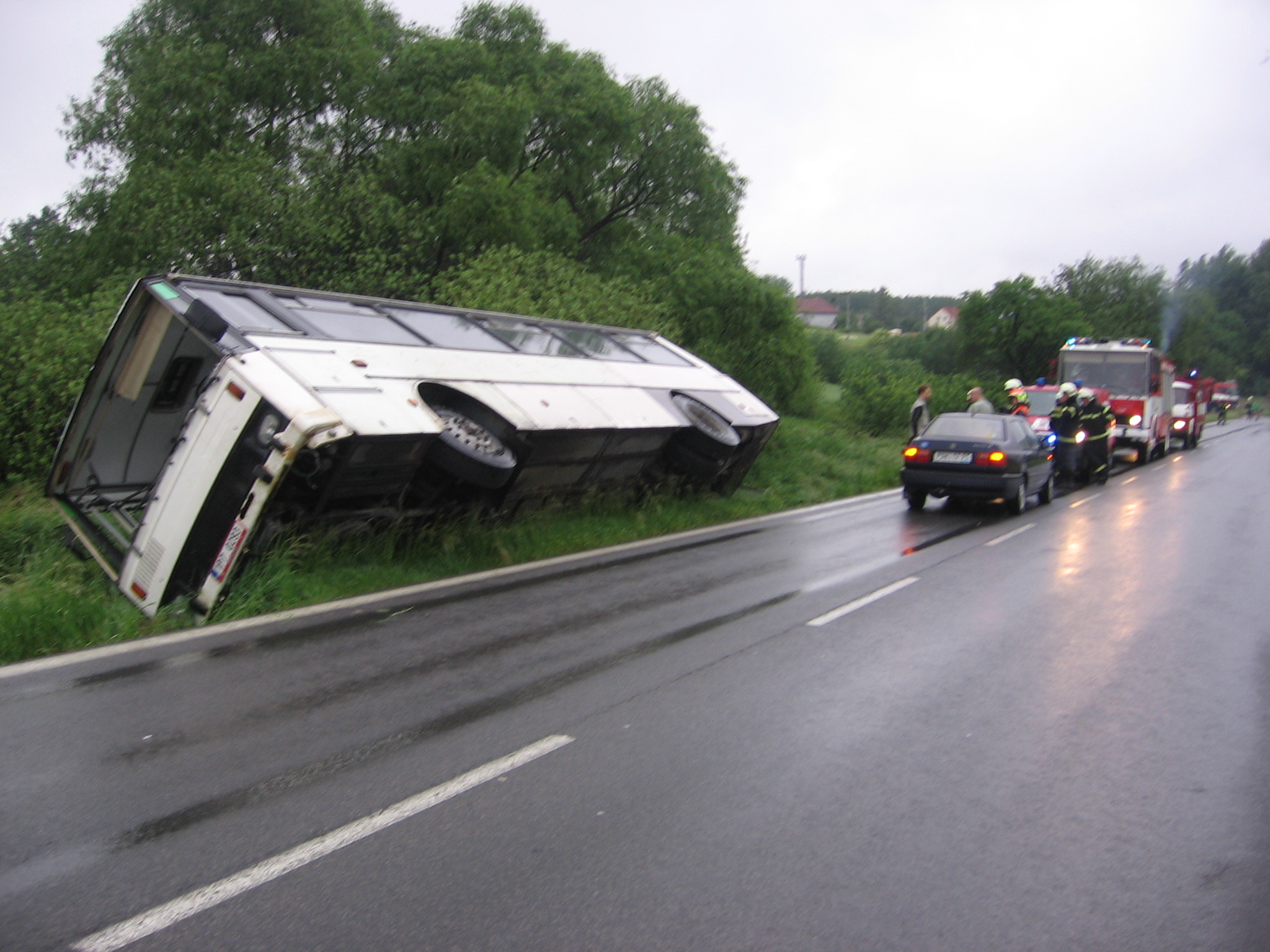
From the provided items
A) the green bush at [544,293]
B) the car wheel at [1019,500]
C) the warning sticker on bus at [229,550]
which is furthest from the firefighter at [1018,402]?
the warning sticker on bus at [229,550]

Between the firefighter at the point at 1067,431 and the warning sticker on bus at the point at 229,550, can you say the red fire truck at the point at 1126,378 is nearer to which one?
the firefighter at the point at 1067,431

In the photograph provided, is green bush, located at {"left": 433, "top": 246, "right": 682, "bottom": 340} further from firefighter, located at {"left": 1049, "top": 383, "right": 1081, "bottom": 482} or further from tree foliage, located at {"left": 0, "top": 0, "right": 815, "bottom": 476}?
firefighter, located at {"left": 1049, "top": 383, "right": 1081, "bottom": 482}

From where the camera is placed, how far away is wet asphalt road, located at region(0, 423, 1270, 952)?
339 centimetres

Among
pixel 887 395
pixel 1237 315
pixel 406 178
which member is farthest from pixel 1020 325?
pixel 1237 315

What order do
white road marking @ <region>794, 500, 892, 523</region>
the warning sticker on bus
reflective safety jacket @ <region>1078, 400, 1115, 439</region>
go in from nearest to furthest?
the warning sticker on bus, white road marking @ <region>794, 500, 892, 523</region>, reflective safety jacket @ <region>1078, 400, 1115, 439</region>

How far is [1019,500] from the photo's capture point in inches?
585

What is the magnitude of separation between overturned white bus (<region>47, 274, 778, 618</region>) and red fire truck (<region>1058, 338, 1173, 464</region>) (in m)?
15.9

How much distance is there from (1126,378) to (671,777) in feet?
82.6

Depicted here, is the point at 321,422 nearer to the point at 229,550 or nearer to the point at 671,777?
the point at 229,550

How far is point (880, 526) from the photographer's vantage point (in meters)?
13.7

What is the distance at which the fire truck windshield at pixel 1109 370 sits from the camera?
26.0m

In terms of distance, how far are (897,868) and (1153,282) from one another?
60229mm

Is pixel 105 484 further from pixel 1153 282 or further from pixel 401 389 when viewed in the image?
pixel 1153 282

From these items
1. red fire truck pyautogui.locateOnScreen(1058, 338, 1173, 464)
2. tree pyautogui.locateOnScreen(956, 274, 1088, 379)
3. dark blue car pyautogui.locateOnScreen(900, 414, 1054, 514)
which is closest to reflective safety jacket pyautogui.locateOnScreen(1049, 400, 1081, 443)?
dark blue car pyautogui.locateOnScreen(900, 414, 1054, 514)
